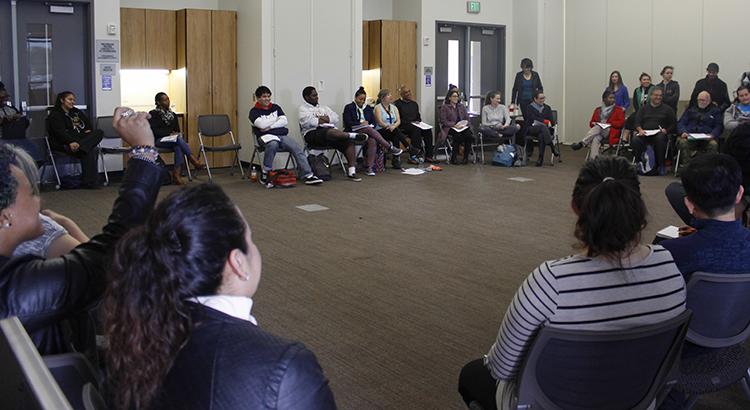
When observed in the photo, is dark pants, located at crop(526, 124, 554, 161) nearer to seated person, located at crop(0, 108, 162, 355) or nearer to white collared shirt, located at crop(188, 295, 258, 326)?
seated person, located at crop(0, 108, 162, 355)

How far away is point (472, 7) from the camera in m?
13.9

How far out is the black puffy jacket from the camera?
5.68ft

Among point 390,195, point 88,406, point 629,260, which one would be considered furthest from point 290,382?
point 390,195

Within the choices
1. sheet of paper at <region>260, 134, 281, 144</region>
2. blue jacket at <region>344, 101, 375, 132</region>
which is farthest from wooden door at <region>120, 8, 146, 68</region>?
blue jacket at <region>344, 101, 375, 132</region>

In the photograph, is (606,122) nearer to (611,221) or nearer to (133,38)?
(133,38)

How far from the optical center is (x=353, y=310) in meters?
4.67

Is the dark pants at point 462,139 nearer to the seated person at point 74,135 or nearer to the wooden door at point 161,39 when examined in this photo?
the wooden door at point 161,39

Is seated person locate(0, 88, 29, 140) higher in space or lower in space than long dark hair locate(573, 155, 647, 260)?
higher

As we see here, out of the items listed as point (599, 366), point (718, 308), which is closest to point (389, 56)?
point (718, 308)

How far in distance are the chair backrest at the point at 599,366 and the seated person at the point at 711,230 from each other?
47cm

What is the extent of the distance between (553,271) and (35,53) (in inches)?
370

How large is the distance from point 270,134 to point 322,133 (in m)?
0.76

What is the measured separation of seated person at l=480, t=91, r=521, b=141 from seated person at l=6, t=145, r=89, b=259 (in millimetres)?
10354

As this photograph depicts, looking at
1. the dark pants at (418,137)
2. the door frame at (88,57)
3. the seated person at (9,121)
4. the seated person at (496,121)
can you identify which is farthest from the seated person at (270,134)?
the seated person at (496,121)
